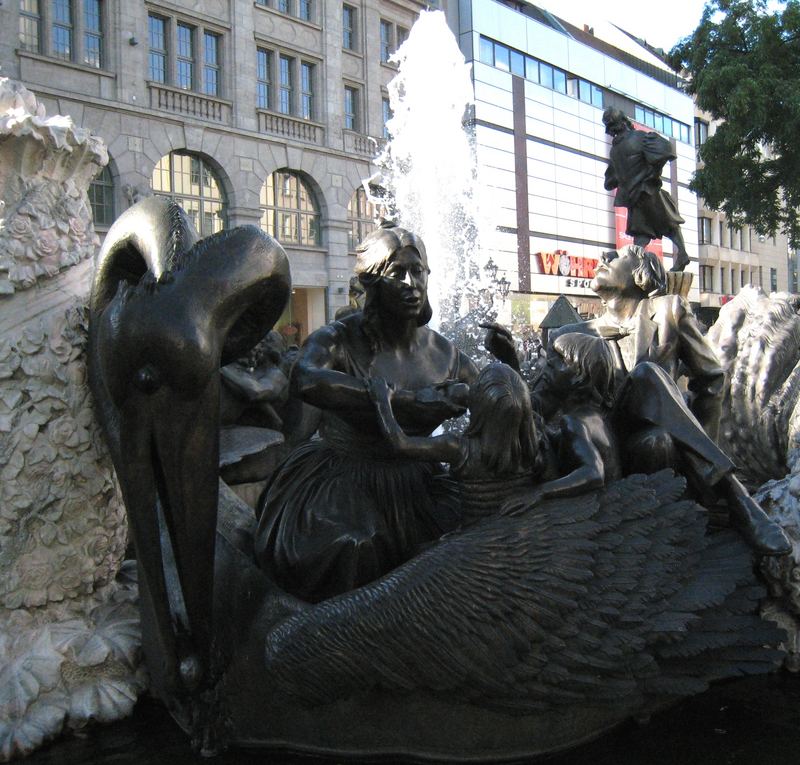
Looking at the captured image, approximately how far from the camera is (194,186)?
21250mm

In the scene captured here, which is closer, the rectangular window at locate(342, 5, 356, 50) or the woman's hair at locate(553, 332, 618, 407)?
the woman's hair at locate(553, 332, 618, 407)

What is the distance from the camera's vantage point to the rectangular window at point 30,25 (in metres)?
18.4

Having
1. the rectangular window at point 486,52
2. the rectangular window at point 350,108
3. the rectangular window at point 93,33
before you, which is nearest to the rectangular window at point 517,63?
the rectangular window at point 486,52

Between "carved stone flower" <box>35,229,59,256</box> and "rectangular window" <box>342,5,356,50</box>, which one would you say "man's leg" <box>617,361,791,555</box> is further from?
"rectangular window" <box>342,5,356,50</box>

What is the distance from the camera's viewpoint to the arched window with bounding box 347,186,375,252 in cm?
2547

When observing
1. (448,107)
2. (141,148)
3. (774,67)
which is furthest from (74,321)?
(448,107)

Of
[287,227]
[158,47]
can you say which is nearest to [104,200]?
[158,47]

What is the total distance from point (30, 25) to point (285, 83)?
23.9ft

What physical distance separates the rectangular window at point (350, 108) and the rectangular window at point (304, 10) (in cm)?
230

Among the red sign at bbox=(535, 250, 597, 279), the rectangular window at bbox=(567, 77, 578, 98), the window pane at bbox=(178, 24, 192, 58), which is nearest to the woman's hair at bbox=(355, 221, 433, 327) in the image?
the window pane at bbox=(178, 24, 192, 58)

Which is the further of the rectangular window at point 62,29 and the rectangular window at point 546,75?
the rectangular window at point 546,75

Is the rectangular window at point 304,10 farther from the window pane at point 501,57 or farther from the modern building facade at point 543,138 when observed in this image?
the window pane at point 501,57

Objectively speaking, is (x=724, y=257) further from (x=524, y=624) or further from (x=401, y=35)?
(x=524, y=624)

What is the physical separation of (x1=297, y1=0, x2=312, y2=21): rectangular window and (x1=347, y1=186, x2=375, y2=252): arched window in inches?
193
